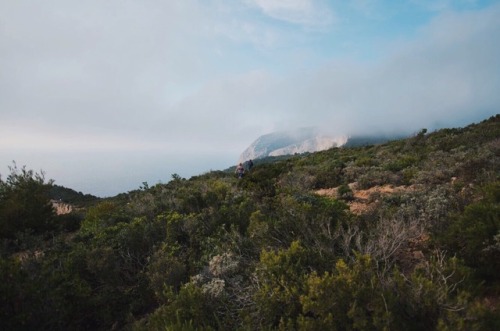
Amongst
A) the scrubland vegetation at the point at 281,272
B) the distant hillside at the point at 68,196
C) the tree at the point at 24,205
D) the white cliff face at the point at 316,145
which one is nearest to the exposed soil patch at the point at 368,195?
the scrubland vegetation at the point at 281,272

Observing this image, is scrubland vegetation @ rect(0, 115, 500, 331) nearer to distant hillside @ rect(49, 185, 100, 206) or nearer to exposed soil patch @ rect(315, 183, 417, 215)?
exposed soil patch @ rect(315, 183, 417, 215)

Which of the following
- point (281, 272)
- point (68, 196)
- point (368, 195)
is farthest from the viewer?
point (68, 196)

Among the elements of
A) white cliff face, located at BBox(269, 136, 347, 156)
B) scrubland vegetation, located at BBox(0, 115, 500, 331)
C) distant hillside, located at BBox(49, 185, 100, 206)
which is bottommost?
scrubland vegetation, located at BBox(0, 115, 500, 331)

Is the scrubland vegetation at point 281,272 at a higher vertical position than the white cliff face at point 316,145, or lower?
lower

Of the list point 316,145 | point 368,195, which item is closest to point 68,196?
point 368,195

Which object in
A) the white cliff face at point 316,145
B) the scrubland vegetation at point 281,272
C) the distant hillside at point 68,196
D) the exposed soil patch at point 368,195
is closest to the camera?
the scrubland vegetation at point 281,272

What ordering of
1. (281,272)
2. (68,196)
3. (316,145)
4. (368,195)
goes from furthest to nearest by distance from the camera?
(316,145)
(68,196)
(368,195)
(281,272)

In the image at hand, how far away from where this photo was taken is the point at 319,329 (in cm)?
332

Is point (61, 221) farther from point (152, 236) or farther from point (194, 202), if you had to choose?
point (152, 236)

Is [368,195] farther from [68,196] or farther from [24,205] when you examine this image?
[68,196]

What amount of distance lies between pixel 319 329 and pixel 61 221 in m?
11.9

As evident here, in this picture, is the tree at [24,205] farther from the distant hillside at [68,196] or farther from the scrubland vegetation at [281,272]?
the distant hillside at [68,196]

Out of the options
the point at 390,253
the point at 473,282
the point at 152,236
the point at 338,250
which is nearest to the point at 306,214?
the point at 338,250

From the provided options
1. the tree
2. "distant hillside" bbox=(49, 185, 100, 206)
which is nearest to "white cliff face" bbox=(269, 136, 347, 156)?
"distant hillside" bbox=(49, 185, 100, 206)
